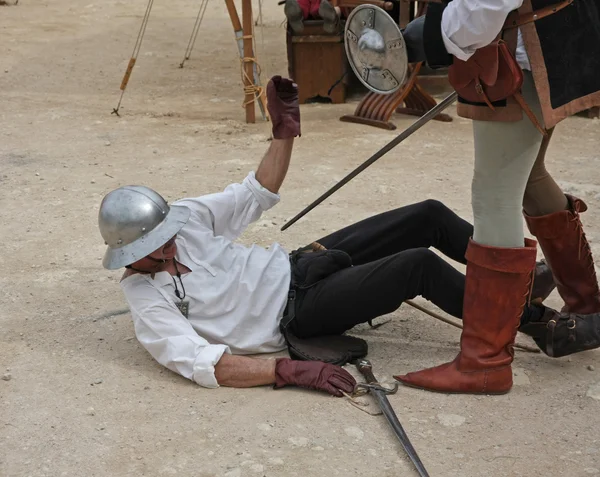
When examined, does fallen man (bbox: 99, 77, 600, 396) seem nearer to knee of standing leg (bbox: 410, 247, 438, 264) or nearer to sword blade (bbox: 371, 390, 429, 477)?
knee of standing leg (bbox: 410, 247, 438, 264)

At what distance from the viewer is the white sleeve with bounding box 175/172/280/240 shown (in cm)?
383

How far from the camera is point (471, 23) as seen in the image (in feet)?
9.34

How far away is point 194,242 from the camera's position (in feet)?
12.2

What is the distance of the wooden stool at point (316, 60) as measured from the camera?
8.03 metres

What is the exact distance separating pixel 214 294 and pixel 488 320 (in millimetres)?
1042

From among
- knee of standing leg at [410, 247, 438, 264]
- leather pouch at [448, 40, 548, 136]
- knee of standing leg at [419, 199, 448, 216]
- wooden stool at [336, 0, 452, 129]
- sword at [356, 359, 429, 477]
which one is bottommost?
wooden stool at [336, 0, 452, 129]

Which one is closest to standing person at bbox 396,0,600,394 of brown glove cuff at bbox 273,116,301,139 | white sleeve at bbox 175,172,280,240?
brown glove cuff at bbox 273,116,301,139

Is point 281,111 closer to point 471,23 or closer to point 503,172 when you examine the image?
point 503,172

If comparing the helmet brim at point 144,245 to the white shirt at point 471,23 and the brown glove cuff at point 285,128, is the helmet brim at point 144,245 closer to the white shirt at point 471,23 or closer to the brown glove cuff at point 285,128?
the brown glove cuff at point 285,128

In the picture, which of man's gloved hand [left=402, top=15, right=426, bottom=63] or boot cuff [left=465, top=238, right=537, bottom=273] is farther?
boot cuff [left=465, top=238, right=537, bottom=273]

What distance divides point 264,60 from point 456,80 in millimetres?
7050

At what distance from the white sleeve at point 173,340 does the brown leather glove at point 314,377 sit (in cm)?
23

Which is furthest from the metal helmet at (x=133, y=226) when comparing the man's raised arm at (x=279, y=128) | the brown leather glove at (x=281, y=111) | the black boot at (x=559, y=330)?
the black boot at (x=559, y=330)

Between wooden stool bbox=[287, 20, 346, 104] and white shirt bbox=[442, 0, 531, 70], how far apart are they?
201 inches
